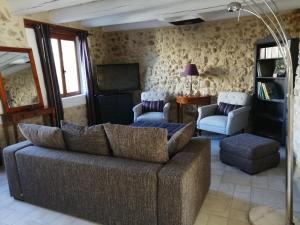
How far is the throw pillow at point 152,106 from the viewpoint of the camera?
4.94 meters

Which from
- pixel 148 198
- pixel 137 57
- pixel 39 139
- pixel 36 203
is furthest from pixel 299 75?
pixel 137 57

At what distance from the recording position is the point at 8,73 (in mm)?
3518

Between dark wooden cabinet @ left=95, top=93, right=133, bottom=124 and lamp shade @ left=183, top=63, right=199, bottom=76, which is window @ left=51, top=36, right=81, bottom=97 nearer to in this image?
dark wooden cabinet @ left=95, top=93, right=133, bottom=124

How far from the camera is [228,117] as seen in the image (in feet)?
12.7

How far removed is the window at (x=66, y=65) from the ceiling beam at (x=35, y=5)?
105cm

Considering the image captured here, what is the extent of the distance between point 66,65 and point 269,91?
3.81m

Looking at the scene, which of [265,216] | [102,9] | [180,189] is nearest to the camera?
[180,189]

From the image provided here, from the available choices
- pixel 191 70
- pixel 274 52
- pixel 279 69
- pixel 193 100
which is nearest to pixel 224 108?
pixel 193 100

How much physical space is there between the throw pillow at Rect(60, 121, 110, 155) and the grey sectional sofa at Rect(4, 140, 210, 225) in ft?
0.24

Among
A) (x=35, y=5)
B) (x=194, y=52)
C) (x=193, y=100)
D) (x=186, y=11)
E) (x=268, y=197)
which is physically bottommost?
(x=268, y=197)

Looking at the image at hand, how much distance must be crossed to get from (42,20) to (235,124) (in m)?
3.67

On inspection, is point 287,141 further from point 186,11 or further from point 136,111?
point 136,111

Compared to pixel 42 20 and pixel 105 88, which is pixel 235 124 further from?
pixel 42 20

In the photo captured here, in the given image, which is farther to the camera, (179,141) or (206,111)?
(206,111)
